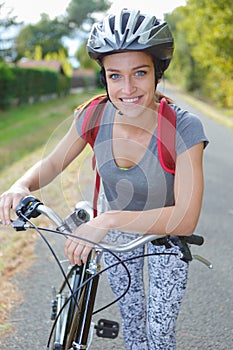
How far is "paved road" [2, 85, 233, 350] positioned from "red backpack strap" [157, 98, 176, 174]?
6.22ft

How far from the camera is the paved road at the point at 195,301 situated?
3869 mm

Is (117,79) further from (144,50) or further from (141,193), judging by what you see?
(141,193)

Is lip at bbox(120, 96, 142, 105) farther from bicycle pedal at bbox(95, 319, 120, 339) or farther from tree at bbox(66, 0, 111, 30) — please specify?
tree at bbox(66, 0, 111, 30)

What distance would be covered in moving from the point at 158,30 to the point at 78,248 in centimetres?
99

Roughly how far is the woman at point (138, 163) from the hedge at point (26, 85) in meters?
23.2

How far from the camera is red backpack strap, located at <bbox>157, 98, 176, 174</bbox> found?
2.30 meters

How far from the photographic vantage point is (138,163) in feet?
7.97

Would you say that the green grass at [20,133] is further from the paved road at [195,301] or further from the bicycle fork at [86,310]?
the bicycle fork at [86,310]

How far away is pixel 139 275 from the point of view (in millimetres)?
2850

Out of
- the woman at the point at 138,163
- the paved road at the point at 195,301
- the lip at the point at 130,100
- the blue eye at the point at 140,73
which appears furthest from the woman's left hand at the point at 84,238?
the paved road at the point at 195,301

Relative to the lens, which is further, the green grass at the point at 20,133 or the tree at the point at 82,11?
the tree at the point at 82,11

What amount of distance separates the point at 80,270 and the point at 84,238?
2.14ft

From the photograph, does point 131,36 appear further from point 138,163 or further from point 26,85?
point 26,85

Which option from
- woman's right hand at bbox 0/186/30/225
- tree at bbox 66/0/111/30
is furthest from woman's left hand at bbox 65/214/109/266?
tree at bbox 66/0/111/30
